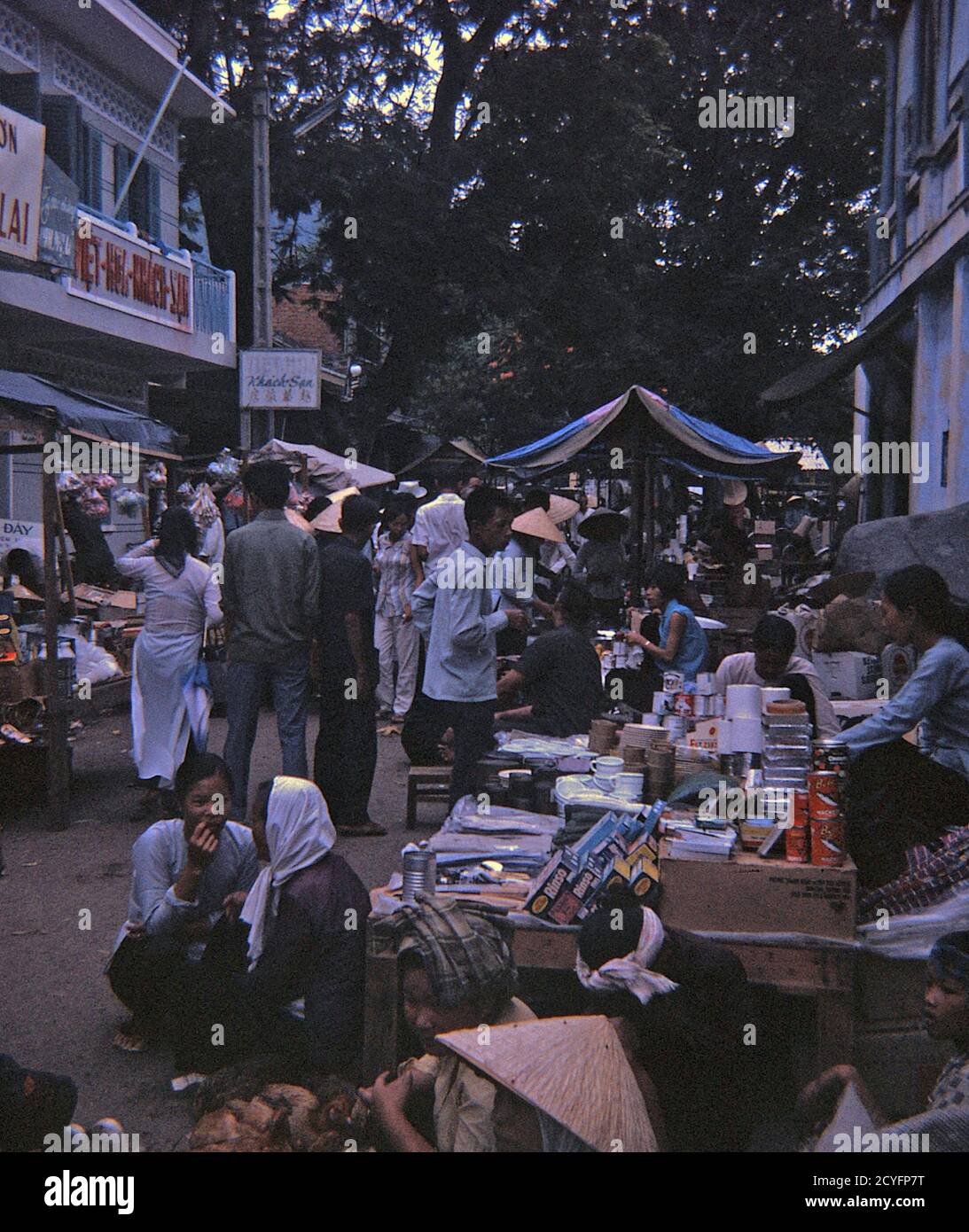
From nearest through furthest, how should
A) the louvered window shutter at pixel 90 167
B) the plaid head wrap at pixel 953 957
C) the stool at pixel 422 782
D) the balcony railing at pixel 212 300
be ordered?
the plaid head wrap at pixel 953 957, the stool at pixel 422 782, the louvered window shutter at pixel 90 167, the balcony railing at pixel 212 300

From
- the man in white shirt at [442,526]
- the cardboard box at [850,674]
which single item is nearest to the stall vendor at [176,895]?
the cardboard box at [850,674]

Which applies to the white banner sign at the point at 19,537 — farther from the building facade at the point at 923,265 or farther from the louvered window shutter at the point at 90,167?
the building facade at the point at 923,265

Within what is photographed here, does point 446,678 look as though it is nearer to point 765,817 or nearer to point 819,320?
point 765,817

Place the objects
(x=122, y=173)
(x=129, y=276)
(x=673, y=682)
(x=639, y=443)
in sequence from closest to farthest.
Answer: (x=673, y=682), (x=639, y=443), (x=129, y=276), (x=122, y=173)

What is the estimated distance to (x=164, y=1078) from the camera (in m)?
4.55

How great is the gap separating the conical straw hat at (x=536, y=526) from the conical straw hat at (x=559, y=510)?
114 cm

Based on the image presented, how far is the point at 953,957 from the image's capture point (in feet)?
11.3

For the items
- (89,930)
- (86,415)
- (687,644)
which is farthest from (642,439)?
(89,930)

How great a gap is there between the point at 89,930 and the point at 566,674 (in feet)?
9.65

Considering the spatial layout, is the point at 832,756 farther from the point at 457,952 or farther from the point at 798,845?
the point at 457,952

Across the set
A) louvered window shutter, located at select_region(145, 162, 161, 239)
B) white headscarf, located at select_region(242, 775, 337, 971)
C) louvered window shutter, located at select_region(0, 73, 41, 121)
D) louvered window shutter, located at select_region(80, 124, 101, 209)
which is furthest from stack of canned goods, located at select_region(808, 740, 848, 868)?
louvered window shutter, located at select_region(145, 162, 161, 239)

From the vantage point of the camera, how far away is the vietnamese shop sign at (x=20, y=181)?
11602mm
